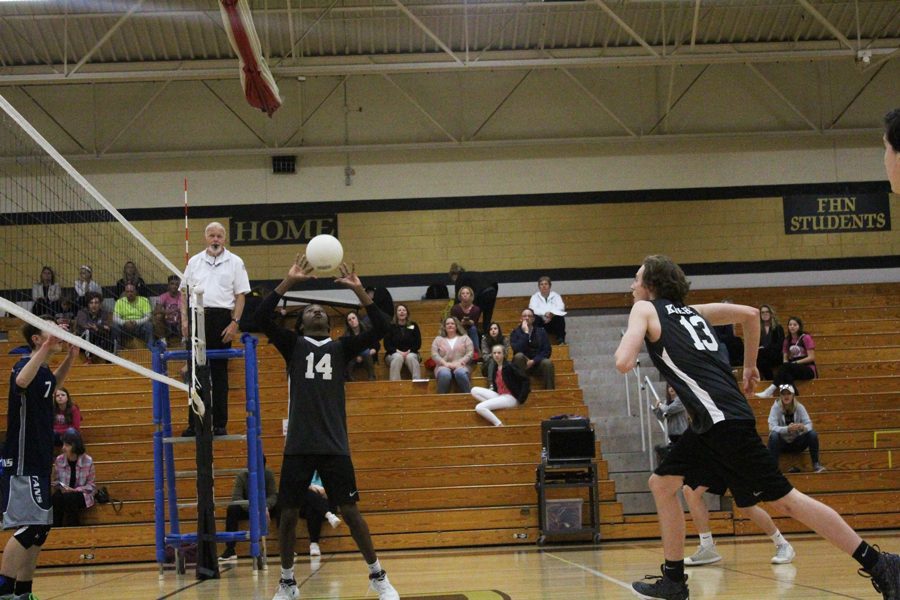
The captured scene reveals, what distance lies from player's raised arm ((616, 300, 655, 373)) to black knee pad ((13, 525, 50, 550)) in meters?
3.97

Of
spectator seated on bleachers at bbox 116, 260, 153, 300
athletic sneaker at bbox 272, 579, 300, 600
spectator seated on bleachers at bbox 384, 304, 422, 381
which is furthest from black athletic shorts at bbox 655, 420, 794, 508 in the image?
spectator seated on bleachers at bbox 384, 304, 422, 381

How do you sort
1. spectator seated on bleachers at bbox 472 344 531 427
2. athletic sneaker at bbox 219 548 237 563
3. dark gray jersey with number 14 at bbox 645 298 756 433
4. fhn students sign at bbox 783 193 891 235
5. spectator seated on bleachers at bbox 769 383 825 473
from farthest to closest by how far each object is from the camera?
fhn students sign at bbox 783 193 891 235, spectator seated on bleachers at bbox 472 344 531 427, spectator seated on bleachers at bbox 769 383 825 473, athletic sneaker at bbox 219 548 237 563, dark gray jersey with number 14 at bbox 645 298 756 433

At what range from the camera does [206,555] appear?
903cm

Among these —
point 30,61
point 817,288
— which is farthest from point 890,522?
point 30,61

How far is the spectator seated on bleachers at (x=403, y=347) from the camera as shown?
16.3 m

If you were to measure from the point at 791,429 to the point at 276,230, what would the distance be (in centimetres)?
1170

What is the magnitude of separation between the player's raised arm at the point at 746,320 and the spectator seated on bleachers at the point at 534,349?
389 inches

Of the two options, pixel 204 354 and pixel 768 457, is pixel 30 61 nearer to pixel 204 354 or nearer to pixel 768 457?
pixel 204 354

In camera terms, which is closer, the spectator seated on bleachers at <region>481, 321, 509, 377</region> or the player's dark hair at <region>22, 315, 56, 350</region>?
the player's dark hair at <region>22, 315, 56, 350</region>

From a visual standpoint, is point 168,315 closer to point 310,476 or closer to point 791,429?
point 310,476

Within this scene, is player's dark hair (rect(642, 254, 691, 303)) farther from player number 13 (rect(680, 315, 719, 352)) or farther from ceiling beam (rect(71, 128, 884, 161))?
ceiling beam (rect(71, 128, 884, 161))

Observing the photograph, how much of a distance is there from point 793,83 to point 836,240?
139 inches

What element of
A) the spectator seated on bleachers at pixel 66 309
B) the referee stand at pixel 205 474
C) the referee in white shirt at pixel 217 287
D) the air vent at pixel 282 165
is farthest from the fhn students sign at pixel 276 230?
the referee in white shirt at pixel 217 287

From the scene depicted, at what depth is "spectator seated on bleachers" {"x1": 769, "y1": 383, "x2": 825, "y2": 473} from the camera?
44.1 ft
